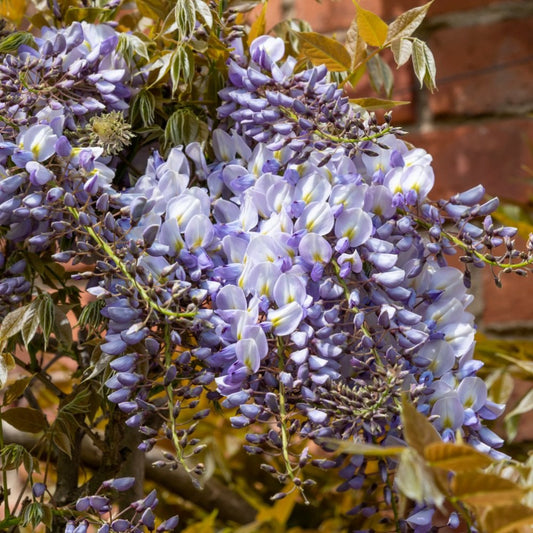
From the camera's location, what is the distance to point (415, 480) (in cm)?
27

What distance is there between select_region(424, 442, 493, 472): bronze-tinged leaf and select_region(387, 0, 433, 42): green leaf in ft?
0.93

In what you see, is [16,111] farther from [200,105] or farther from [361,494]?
[361,494]

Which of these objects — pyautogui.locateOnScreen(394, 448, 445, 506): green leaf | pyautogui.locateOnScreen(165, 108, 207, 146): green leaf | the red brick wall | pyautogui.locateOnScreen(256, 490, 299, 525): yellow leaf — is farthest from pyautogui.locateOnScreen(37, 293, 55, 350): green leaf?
the red brick wall

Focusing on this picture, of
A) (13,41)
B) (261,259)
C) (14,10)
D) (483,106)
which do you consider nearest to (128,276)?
(261,259)

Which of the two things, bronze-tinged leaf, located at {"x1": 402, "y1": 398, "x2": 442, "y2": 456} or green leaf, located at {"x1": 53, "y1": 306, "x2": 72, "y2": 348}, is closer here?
bronze-tinged leaf, located at {"x1": 402, "y1": 398, "x2": 442, "y2": 456}

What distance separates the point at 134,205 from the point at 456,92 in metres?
0.63

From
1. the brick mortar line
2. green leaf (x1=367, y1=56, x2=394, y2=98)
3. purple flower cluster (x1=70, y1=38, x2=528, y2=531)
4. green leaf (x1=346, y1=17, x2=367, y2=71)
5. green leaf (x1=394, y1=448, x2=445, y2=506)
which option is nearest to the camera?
green leaf (x1=394, y1=448, x2=445, y2=506)

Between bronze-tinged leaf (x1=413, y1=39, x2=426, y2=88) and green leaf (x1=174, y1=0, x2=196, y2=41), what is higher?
green leaf (x1=174, y1=0, x2=196, y2=41)

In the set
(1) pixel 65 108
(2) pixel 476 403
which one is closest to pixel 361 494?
(2) pixel 476 403

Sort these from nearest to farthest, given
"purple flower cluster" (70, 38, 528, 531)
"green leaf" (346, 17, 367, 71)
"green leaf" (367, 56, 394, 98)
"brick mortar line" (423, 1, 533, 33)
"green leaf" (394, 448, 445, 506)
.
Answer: "green leaf" (394, 448, 445, 506) → "purple flower cluster" (70, 38, 528, 531) → "green leaf" (346, 17, 367, 71) → "green leaf" (367, 56, 394, 98) → "brick mortar line" (423, 1, 533, 33)

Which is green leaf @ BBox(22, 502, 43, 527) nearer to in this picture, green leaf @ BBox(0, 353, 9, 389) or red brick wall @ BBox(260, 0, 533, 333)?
green leaf @ BBox(0, 353, 9, 389)

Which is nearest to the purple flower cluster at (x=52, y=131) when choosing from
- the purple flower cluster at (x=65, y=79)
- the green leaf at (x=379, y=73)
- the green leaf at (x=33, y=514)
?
the purple flower cluster at (x=65, y=79)

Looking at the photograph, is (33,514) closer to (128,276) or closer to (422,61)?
(128,276)

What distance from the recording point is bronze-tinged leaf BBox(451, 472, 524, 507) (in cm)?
28
